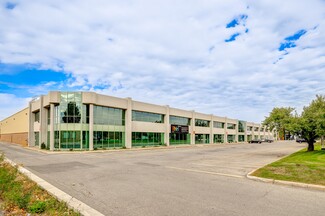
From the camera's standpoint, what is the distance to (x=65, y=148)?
33.4 meters

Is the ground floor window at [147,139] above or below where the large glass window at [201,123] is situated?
below

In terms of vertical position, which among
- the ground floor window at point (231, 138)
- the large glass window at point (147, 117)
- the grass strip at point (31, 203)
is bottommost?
the ground floor window at point (231, 138)

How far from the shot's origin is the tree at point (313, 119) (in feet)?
73.7

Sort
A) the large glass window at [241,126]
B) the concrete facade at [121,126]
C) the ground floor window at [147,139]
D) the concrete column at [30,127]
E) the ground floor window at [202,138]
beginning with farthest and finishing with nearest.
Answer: the large glass window at [241,126]
the ground floor window at [202,138]
the concrete column at [30,127]
the ground floor window at [147,139]
the concrete facade at [121,126]

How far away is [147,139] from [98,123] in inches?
475

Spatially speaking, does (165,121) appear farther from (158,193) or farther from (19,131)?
(158,193)

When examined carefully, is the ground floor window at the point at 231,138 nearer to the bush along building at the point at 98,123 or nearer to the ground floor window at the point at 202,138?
the ground floor window at the point at 202,138

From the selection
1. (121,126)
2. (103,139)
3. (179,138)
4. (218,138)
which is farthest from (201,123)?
(103,139)

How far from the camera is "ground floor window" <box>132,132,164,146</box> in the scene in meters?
41.5

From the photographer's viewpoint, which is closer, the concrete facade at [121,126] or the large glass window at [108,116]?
the concrete facade at [121,126]

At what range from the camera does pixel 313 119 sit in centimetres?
2303

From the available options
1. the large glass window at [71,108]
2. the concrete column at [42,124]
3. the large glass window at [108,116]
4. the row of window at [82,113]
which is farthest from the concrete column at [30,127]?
the large glass window at [108,116]

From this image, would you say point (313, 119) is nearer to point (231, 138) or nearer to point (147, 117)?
point (147, 117)

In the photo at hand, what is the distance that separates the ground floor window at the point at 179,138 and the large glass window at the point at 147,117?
521 centimetres
